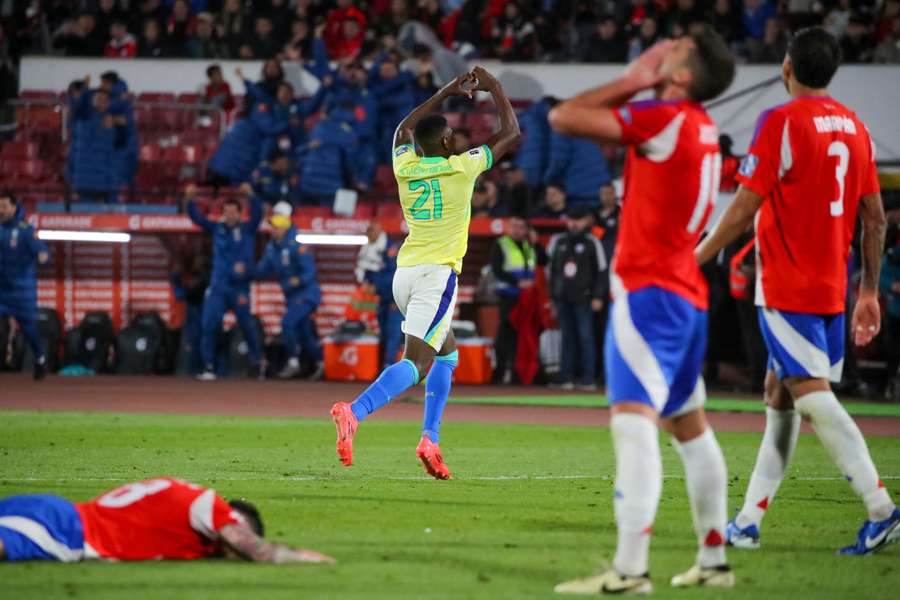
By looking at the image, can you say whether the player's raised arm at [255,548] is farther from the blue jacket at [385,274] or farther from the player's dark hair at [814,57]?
the blue jacket at [385,274]

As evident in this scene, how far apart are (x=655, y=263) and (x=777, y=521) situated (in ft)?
9.32

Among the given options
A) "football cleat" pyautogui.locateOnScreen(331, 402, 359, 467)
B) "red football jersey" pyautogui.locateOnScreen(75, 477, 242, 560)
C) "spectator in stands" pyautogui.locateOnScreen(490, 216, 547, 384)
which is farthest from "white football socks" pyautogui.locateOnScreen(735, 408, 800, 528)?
"spectator in stands" pyautogui.locateOnScreen(490, 216, 547, 384)

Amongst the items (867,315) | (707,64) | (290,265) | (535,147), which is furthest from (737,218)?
(535,147)

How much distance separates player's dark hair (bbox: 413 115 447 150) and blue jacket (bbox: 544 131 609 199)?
40.3 ft

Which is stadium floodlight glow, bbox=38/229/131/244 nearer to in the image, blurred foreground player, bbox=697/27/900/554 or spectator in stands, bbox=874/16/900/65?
spectator in stands, bbox=874/16/900/65

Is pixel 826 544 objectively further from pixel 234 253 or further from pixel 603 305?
pixel 234 253

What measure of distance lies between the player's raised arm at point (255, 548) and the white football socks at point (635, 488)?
1.40 m

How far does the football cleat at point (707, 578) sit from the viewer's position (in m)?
5.96

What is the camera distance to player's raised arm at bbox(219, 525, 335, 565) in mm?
6199

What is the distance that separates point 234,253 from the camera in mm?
21406

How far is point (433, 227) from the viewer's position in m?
10.4

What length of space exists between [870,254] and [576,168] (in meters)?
15.5

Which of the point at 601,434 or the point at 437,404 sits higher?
the point at 437,404

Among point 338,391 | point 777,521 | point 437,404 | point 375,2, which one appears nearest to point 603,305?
point 338,391
